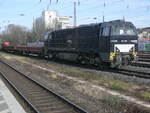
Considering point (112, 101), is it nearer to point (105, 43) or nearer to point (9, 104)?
point (9, 104)

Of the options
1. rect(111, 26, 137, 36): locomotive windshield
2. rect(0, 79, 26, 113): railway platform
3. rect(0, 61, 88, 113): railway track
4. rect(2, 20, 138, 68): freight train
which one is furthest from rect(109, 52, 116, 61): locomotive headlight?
rect(0, 79, 26, 113): railway platform

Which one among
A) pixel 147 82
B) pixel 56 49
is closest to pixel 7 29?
pixel 56 49

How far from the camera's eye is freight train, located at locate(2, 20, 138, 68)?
21.3 meters

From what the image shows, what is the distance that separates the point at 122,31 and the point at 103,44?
1617 mm

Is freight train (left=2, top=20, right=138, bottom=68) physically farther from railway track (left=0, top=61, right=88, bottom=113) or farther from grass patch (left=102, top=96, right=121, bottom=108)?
grass patch (left=102, top=96, right=121, bottom=108)

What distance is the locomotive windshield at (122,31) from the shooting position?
2155 centimetres

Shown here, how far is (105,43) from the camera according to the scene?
21688 millimetres

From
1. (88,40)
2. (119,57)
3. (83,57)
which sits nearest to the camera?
(119,57)

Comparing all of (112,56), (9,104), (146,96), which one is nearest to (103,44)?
(112,56)

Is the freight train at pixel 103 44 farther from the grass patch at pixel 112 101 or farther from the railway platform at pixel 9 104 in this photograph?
the grass patch at pixel 112 101

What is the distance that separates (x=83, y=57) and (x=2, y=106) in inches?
628

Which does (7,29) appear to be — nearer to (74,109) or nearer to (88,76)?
(88,76)

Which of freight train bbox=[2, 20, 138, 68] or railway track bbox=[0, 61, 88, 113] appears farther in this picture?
freight train bbox=[2, 20, 138, 68]

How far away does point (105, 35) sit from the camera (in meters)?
21.9
